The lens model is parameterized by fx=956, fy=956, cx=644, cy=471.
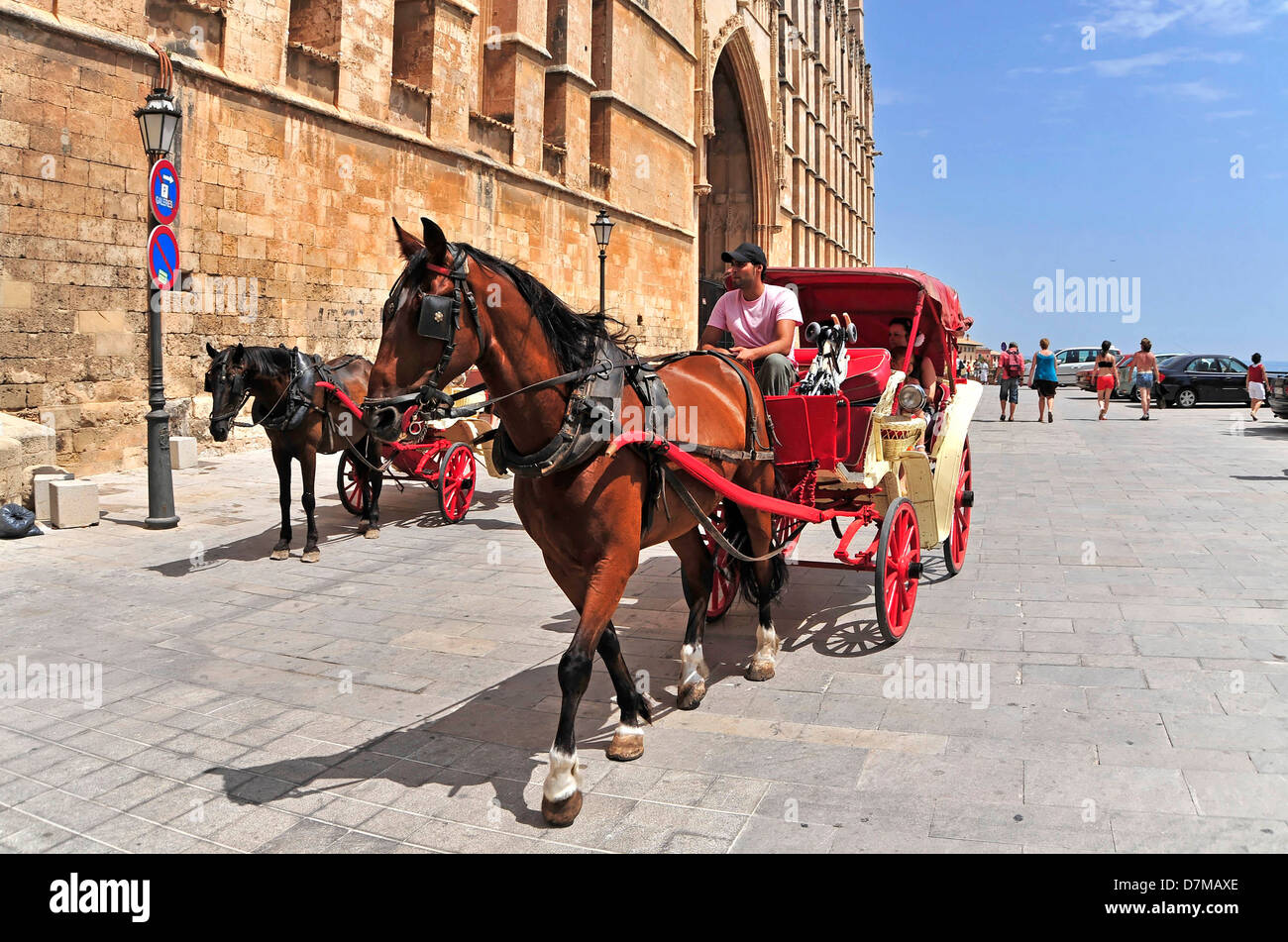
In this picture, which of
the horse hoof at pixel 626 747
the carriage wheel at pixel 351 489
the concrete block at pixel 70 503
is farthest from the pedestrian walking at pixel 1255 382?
the concrete block at pixel 70 503

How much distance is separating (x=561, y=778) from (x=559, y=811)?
109mm

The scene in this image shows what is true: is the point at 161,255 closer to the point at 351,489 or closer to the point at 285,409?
the point at 285,409

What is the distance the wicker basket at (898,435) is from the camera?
5.53m

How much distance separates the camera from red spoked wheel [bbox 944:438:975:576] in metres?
6.88

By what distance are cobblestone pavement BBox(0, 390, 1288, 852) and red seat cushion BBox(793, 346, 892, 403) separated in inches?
55.1

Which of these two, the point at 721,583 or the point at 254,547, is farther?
the point at 254,547

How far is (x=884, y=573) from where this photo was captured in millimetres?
5102

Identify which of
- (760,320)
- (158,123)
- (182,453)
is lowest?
(182,453)

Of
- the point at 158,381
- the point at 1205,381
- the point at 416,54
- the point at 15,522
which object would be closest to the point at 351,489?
the point at 158,381

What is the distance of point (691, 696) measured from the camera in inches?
174

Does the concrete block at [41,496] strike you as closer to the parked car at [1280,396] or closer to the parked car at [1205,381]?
the parked car at [1280,396]

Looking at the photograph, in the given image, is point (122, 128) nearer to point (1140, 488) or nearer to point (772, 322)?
point (772, 322)

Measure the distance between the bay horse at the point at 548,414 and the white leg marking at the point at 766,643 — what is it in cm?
99
